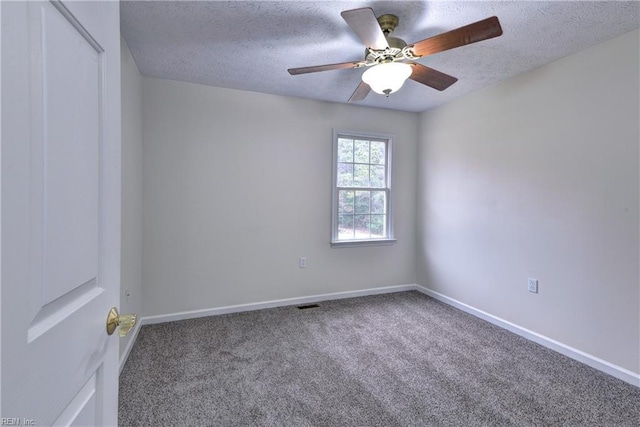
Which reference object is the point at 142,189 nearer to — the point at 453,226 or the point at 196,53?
the point at 196,53

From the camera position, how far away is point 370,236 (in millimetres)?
4090

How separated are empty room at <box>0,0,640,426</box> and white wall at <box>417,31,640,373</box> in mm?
16

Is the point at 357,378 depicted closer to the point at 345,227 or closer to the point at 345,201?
the point at 345,227

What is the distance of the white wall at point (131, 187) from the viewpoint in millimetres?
2324

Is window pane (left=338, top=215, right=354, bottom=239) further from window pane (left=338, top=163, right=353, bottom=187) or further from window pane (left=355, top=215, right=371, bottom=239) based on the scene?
window pane (left=338, top=163, right=353, bottom=187)

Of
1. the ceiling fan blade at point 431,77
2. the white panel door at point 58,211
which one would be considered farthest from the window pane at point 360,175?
the white panel door at point 58,211

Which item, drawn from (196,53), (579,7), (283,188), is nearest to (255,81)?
(196,53)

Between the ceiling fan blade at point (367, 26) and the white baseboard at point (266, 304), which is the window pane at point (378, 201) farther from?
the ceiling fan blade at point (367, 26)

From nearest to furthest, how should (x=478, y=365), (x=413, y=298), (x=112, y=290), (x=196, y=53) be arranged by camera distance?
(x=112, y=290)
(x=478, y=365)
(x=196, y=53)
(x=413, y=298)

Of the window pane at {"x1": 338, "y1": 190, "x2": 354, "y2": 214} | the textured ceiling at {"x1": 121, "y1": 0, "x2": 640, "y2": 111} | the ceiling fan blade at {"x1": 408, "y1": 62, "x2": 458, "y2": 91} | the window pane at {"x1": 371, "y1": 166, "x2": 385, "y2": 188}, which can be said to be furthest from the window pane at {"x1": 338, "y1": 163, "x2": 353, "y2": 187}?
the ceiling fan blade at {"x1": 408, "y1": 62, "x2": 458, "y2": 91}

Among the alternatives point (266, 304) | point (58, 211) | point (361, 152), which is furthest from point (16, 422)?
point (361, 152)

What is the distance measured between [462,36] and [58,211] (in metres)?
1.97

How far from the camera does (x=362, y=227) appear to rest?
4047mm

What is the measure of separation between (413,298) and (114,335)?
3620 mm
